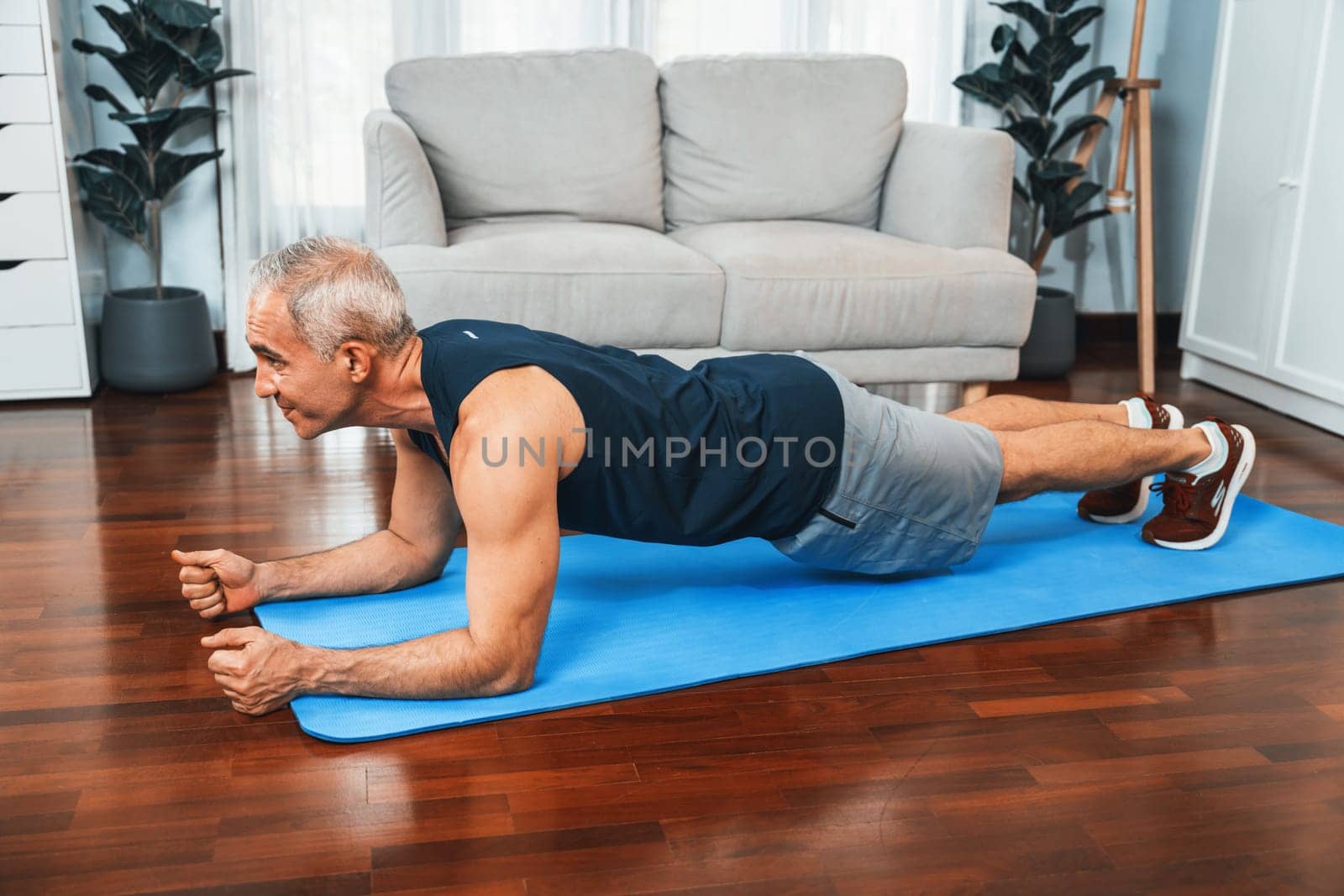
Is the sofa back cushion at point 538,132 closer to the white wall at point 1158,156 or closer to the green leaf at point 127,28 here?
the green leaf at point 127,28

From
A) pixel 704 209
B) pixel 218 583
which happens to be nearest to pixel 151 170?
pixel 704 209

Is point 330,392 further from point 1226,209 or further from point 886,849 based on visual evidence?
point 1226,209

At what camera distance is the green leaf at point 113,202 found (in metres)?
3.29

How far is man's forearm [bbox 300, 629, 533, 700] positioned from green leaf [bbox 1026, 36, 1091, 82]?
2934mm

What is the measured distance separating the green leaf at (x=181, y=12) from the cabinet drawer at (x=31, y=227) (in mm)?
543

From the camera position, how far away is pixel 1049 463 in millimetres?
2037

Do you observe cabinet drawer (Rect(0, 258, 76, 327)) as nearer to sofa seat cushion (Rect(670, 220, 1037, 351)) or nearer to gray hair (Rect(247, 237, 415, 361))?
sofa seat cushion (Rect(670, 220, 1037, 351))

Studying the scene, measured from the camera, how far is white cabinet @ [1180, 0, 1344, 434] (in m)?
3.07

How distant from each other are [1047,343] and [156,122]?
2.63m

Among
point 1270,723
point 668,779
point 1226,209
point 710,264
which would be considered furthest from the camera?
point 1226,209

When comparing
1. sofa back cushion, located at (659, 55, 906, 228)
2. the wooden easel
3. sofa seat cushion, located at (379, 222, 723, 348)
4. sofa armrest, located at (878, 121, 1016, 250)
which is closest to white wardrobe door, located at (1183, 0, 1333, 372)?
the wooden easel

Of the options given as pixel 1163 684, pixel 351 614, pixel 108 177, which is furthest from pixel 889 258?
pixel 108 177

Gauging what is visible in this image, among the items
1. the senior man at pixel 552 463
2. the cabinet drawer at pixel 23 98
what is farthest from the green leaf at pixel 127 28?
the senior man at pixel 552 463

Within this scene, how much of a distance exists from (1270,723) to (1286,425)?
5.76 feet
